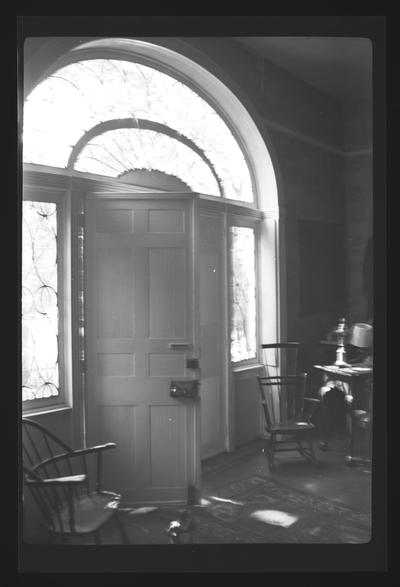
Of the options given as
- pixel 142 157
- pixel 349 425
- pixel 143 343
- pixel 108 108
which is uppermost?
pixel 108 108

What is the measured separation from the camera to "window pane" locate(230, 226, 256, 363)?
520 centimetres

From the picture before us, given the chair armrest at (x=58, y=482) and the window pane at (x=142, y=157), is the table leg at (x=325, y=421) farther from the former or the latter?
the chair armrest at (x=58, y=482)

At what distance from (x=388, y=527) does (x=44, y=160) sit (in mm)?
2999

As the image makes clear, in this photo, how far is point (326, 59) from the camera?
534 cm

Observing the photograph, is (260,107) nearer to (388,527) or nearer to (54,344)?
(54,344)

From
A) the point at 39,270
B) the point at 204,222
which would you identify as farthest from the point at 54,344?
the point at 204,222

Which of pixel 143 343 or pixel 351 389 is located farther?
pixel 351 389

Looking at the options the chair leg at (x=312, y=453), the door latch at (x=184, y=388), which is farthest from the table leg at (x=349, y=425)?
the door latch at (x=184, y=388)

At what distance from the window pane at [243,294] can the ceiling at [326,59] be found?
1.74 metres

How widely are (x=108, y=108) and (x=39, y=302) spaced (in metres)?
1.56

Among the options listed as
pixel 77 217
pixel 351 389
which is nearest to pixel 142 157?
pixel 77 217

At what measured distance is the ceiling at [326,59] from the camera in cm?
502

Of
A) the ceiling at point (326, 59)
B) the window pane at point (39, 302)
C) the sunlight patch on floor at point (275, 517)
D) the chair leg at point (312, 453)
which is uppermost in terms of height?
the ceiling at point (326, 59)

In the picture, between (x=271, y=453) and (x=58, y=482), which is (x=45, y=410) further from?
(x=271, y=453)
